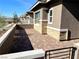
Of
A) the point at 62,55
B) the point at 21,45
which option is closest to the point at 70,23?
the point at 21,45

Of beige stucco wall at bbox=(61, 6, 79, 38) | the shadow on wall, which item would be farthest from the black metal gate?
beige stucco wall at bbox=(61, 6, 79, 38)

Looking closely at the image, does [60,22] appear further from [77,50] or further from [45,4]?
[77,50]

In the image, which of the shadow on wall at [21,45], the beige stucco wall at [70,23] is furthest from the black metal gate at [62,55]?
the beige stucco wall at [70,23]

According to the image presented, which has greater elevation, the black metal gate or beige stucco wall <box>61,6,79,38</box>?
beige stucco wall <box>61,6,79,38</box>

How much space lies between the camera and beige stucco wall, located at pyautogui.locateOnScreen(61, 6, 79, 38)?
846 cm

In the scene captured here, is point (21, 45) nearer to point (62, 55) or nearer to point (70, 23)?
point (62, 55)

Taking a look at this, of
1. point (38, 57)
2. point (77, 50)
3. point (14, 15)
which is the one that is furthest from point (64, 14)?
point (14, 15)

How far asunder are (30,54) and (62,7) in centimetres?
615

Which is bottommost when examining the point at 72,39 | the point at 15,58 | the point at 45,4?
the point at 72,39

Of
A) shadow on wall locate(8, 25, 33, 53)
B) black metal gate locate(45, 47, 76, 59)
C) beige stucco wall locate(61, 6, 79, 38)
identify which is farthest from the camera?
beige stucco wall locate(61, 6, 79, 38)

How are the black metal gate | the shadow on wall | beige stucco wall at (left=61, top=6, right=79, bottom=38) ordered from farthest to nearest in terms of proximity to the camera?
1. beige stucco wall at (left=61, top=6, right=79, bottom=38)
2. the shadow on wall
3. the black metal gate

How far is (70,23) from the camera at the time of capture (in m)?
8.76

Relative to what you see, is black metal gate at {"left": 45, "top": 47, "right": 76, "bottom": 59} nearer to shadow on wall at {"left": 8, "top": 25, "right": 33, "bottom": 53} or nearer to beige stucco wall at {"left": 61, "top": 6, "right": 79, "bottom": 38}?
shadow on wall at {"left": 8, "top": 25, "right": 33, "bottom": 53}

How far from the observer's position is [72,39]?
354 inches
